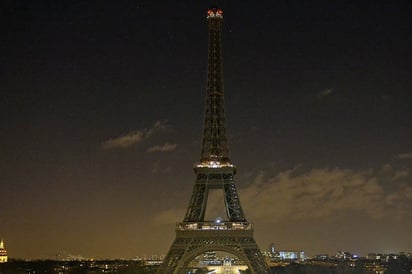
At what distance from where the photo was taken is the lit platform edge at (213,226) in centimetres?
5366

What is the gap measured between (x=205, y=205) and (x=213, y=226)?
3.04 m

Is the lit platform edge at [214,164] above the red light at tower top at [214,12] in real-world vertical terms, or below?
below

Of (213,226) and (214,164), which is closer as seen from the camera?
(213,226)

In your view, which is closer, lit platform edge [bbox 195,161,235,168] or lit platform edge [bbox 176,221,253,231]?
lit platform edge [bbox 176,221,253,231]

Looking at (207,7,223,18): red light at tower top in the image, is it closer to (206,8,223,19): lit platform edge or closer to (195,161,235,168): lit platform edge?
(206,8,223,19): lit platform edge

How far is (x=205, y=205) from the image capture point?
56594 millimetres

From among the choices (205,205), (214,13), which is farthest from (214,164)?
(214,13)

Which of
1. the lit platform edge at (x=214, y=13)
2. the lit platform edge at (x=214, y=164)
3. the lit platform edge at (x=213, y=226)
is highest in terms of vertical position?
the lit platform edge at (x=214, y=13)

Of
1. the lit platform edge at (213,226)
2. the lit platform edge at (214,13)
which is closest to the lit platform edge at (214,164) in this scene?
the lit platform edge at (213,226)

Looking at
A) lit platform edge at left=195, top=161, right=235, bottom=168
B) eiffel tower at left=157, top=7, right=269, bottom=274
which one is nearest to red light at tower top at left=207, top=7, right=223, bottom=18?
eiffel tower at left=157, top=7, right=269, bottom=274

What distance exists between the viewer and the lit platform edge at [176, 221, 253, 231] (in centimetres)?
5366

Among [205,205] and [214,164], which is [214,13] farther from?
[205,205]

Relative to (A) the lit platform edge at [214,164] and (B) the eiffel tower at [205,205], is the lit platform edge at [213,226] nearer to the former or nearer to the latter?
(B) the eiffel tower at [205,205]

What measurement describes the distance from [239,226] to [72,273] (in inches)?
1538
